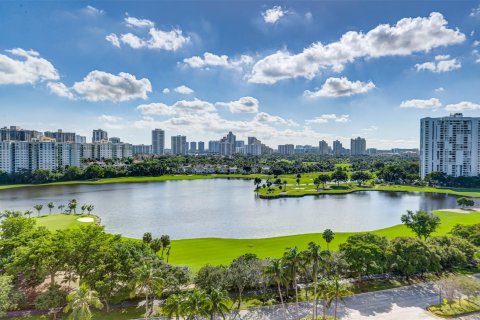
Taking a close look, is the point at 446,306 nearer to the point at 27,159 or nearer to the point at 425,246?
the point at 425,246

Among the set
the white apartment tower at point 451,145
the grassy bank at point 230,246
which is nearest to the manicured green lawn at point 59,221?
the grassy bank at point 230,246

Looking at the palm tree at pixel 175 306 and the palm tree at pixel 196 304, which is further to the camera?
the palm tree at pixel 175 306

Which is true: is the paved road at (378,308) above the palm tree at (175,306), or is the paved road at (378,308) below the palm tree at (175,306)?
below

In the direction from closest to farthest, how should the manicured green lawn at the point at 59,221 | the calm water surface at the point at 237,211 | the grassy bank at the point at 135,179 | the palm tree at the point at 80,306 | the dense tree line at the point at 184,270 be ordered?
1. the palm tree at the point at 80,306
2. the dense tree line at the point at 184,270
3. the manicured green lawn at the point at 59,221
4. the calm water surface at the point at 237,211
5. the grassy bank at the point at 135,179

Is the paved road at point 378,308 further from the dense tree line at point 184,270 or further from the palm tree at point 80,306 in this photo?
the palm tree at point 80,306

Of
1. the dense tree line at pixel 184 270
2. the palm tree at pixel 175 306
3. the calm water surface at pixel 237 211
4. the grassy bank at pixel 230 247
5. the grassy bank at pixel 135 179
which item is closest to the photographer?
the palm tree at pixel 175 306

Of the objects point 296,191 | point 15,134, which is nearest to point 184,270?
point 296,191

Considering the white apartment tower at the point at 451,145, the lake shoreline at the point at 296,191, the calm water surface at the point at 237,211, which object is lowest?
the calm water surface at the point at 237,211
